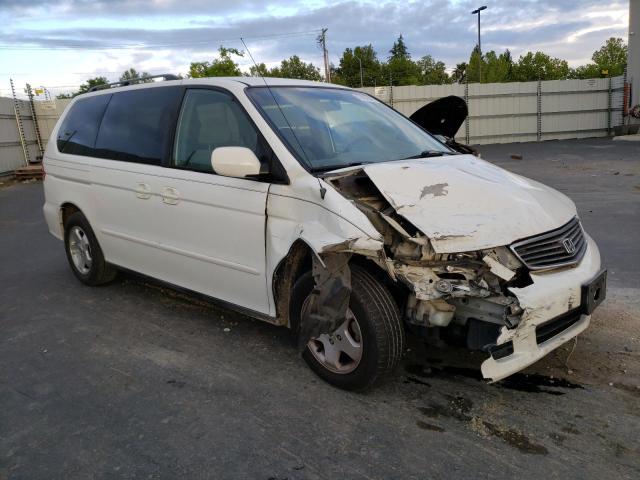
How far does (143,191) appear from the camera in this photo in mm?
4070

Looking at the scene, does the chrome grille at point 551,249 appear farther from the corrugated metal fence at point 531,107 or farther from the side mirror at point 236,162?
the corrugated metal fence at point 531,107

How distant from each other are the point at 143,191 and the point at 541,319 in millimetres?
2941

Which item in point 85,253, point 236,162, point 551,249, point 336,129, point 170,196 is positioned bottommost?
point 85,253

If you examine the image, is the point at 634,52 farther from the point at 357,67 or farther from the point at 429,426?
the point at 357,67

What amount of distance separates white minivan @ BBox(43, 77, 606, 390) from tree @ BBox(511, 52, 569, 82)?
67117 millimetres

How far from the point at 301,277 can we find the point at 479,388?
1.22 m

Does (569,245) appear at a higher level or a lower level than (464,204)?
→ lower

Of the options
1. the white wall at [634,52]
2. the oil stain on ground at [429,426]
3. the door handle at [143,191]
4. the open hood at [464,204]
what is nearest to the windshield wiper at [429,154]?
the open hood at [464,204]

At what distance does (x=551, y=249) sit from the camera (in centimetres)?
286

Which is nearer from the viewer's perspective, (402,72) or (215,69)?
(215,69)

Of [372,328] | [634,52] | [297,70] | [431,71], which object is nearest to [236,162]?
[372,328]

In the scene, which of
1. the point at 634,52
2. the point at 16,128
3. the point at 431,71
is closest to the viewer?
the point at 16,128

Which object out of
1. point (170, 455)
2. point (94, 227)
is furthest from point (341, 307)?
point (94, 227)

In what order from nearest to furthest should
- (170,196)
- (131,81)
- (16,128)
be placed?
1. (170,196)
2. (131,81)
3. (16,128)
